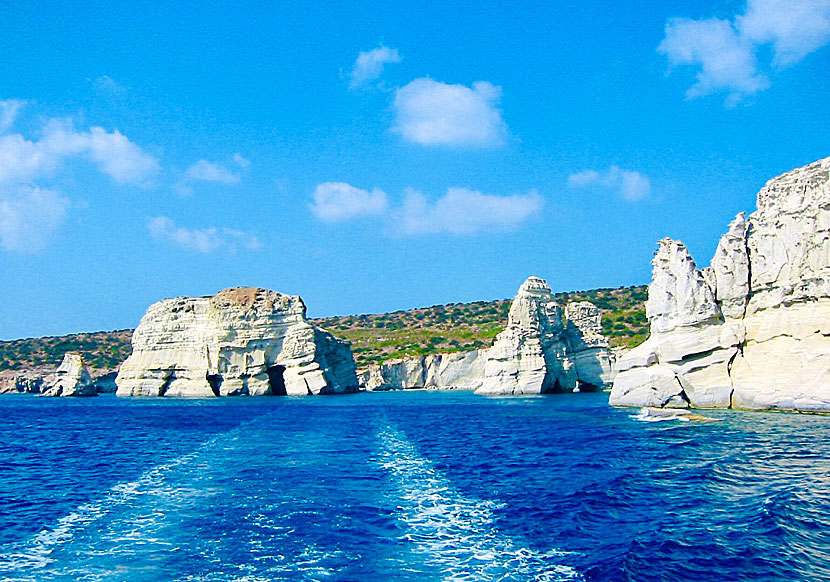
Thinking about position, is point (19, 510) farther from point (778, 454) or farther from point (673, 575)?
point (778, 454)

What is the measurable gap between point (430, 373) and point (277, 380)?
31.7 m

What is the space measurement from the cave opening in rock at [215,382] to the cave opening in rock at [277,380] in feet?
19.6

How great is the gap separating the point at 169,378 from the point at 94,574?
233 feet

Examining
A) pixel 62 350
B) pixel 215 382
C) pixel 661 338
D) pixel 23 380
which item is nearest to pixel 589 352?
pixel 661 338

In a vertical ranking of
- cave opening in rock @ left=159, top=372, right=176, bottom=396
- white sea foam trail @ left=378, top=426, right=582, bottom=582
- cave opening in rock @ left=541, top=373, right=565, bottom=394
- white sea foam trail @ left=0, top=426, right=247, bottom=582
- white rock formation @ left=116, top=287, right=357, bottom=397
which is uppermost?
white rock formation @ left=116, top=287, right=357, bottom=397

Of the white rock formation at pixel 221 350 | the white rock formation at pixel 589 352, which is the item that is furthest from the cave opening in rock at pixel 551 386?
the white rock formation at pixel 221 350

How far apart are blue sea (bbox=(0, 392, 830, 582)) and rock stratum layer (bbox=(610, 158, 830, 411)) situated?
3198mm

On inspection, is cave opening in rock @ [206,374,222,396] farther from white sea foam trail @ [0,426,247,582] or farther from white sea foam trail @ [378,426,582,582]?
white sea foam trail @ [378,426,582,582]

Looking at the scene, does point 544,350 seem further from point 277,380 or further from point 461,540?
point 461,540

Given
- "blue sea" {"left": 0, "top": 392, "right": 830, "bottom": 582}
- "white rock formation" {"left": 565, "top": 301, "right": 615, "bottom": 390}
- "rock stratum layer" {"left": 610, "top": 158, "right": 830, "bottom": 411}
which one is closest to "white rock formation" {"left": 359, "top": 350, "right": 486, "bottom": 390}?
"white rock formation" {"left": 565, "top": 301, "right": 615, "bottom": 390}

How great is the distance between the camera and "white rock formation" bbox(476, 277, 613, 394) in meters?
67.8

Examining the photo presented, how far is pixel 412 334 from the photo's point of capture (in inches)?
5256

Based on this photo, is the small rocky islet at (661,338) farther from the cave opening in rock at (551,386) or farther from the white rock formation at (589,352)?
the cave opening in rock at (551,386)

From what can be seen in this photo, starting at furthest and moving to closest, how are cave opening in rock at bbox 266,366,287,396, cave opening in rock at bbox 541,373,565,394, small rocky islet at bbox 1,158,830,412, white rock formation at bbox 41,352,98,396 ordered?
1. white rock formation at bbox 41,352,98,396
2. cave opening in rock at bbox 266,366,287,396
3. cave opening in rock at bbox 541,373,565,394
4. small rocky islet at bbox 1,158,830,412
